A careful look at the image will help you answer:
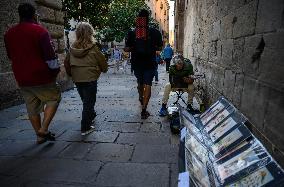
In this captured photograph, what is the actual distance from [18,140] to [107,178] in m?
1.95

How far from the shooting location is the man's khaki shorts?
4.12 metres

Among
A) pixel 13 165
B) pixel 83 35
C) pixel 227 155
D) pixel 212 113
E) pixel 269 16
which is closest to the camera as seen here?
pixel 269 16

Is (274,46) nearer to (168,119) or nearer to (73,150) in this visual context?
(73,150)

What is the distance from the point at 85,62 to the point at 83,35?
15.9 inches

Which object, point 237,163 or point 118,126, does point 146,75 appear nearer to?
point 118,126

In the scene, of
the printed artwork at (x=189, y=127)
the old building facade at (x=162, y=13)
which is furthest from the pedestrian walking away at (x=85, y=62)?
the old building facade at (x=162, y=13)

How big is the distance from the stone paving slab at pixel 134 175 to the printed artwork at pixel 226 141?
62cm

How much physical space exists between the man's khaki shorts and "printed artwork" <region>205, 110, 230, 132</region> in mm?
2218

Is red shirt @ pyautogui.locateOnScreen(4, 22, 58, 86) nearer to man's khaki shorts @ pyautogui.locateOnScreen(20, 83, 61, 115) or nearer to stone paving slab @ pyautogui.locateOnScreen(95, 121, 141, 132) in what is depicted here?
man's khaki shorts @ pyautogui.locateOnScreen(20, 83, 61, 115)

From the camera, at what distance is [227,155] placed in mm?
2590

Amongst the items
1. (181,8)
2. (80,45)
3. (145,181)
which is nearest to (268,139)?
(145,181)

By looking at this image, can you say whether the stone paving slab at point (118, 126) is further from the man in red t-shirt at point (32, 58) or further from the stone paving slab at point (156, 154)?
the man in red t-shirt at point (32, 58)

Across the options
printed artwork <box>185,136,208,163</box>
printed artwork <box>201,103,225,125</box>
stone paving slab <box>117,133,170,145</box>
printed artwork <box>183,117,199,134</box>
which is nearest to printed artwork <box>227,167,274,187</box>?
printed artwork <box>185,136,208,163</box>

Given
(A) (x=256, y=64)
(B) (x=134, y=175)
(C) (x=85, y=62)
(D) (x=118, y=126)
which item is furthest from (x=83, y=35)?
(A) (x=256, y=64)
